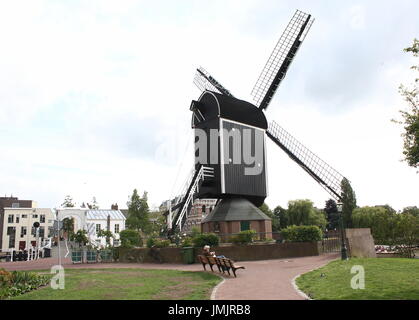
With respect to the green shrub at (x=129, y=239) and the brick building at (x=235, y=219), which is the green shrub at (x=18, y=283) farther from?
the brick building at (x=235, y=219)

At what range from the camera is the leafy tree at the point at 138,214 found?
51031 mm

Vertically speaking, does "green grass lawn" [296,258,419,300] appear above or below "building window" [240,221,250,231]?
below

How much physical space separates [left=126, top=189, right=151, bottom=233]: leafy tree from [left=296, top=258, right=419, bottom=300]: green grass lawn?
133 feet

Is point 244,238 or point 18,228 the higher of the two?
point 244,238

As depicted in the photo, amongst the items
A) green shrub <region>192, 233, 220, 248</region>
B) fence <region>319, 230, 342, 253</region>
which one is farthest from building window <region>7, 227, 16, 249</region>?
fence <region>319, 230, 342, 253</region>

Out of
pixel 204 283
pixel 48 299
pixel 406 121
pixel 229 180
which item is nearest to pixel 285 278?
pixel 204 283

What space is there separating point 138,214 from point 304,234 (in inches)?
1339

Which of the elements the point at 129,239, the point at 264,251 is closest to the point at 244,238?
the point at 264,251

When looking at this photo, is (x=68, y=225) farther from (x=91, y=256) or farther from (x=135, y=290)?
(x=135, y=290)

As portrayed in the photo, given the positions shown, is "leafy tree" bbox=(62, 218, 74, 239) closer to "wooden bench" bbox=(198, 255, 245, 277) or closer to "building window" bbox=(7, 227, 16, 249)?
"building window" bbox=(7, 227, 16, 249)

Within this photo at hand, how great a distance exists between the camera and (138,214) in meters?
51.9

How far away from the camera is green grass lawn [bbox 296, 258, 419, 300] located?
8641 mm

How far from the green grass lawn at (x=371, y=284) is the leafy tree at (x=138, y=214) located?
40.6m
